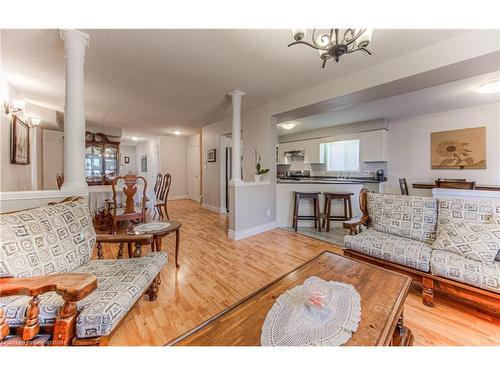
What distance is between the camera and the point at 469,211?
5.73 feet

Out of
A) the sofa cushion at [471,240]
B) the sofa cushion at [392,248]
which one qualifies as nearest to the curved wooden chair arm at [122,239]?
the sofa cushion at [392,248]

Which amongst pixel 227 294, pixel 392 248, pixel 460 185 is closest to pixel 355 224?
pixel 392 248

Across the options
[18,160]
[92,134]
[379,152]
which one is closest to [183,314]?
[18,160]

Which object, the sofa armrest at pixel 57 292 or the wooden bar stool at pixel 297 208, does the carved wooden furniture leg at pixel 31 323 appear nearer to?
the sofa armrest at pixel 57 292

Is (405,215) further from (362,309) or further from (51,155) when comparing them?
(51,155)

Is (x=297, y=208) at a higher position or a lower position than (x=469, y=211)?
lower

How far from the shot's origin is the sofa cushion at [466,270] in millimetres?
1359

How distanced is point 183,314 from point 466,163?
581 cm

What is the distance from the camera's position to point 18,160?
3.08 metres

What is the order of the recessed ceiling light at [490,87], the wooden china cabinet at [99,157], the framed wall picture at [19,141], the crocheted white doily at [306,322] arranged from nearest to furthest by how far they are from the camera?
the crocheted white doily at [306,322] < the recessed ceiling light at [490,87] < the framed wall picture at [19,141] < the wooden china cabinet at [99,157]

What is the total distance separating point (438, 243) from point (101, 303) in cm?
251

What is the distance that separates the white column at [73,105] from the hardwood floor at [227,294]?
1312 millimetres

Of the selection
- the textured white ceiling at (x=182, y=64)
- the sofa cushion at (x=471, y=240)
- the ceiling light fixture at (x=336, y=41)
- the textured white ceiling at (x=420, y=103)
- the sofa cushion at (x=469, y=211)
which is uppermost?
the textured white ceiling at (x=420, y=103)
